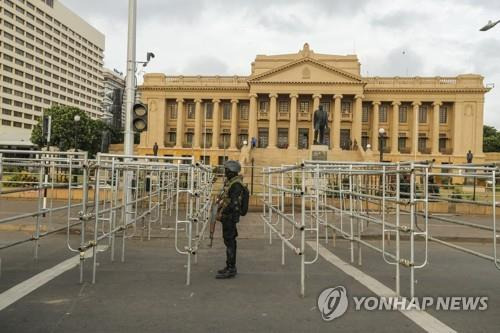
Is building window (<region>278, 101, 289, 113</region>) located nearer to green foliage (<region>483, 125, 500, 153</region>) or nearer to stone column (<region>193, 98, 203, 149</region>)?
stone column (<region>193, 98, 203, 149</region>)

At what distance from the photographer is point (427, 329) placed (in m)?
4.91

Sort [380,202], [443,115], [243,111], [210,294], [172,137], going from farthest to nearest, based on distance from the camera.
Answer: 1. [172,137]
2. [243,111]
3. [443,115]
4. [380,202]
5. [210,294]

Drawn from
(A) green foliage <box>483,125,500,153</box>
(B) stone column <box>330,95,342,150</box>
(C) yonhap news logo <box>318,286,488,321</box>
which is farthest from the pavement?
(A) green foliage <box>483,125,500,153</box>

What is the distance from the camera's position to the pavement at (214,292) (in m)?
5.00

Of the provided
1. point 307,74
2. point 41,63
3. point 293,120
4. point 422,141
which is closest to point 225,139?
point 293,120

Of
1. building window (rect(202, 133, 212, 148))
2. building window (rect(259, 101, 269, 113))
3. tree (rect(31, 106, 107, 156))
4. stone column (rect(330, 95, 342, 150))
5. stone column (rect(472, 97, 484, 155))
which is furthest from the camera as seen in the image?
building window (rect(202, 133, 212, 148))

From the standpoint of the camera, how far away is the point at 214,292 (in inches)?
252

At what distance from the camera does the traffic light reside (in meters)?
11.9

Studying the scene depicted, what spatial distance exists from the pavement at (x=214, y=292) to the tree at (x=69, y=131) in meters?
59.1

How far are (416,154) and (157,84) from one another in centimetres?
4391

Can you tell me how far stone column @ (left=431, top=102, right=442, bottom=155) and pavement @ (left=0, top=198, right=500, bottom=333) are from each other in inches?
2730

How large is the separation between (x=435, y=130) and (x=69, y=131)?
187 feet

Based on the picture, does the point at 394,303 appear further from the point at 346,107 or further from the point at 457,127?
the point at 457,127

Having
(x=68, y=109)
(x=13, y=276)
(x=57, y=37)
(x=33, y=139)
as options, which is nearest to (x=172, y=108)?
(x=68, y=109)
